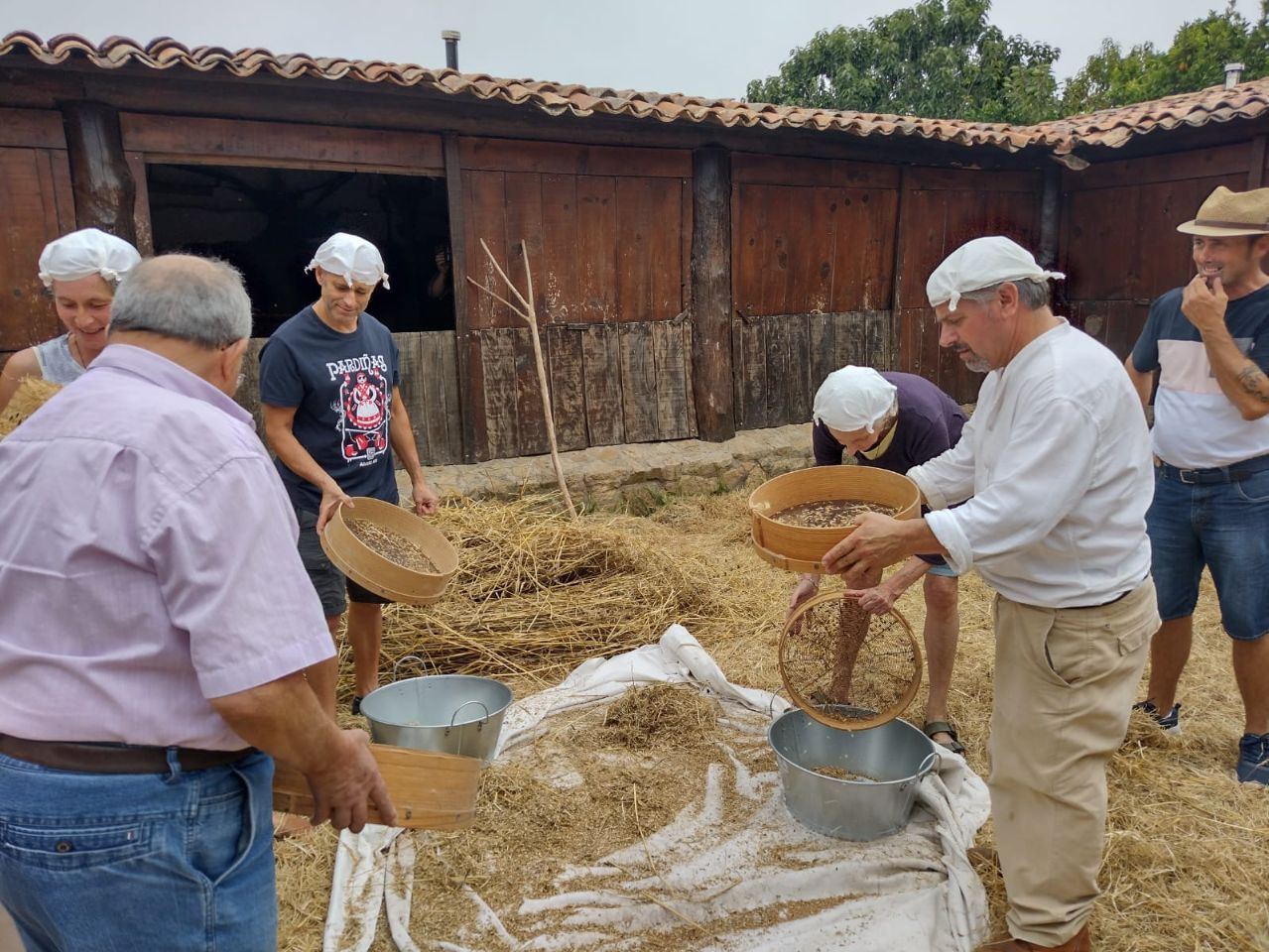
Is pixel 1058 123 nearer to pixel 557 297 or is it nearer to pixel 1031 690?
pixel 557 297

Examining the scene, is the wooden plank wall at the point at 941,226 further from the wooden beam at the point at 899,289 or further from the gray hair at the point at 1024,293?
the gray hair at the point at 1024,293

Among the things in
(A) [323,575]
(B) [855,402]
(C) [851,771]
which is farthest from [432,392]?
(C) [851,771]

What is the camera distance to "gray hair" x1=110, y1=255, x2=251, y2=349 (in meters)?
1.44

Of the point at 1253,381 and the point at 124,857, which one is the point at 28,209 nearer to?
the point at 124,857

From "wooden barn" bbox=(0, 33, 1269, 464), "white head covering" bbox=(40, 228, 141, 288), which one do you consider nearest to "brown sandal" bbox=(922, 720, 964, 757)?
"white head covering" bbox=(40, 228, 141, 288)

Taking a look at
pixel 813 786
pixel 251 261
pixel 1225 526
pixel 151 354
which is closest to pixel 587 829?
pixel 813 786

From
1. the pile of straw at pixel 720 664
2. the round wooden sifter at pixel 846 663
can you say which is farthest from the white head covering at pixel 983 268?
the pile of straw at pixel 720 664

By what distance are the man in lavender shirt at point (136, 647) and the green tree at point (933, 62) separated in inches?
906

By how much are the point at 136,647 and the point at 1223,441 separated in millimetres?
3389

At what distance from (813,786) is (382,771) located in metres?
1.64

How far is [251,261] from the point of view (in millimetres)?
10023

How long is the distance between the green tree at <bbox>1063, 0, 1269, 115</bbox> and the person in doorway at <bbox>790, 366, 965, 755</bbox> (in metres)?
20.9

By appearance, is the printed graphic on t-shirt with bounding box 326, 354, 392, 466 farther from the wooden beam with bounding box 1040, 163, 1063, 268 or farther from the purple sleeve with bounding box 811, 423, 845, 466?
the wooden beam with bounding box 1040, 163, 1063, 268

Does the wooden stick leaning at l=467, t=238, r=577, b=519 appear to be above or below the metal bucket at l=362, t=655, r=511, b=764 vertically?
above
